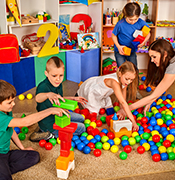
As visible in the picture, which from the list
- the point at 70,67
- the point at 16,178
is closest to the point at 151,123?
the point at 16,178

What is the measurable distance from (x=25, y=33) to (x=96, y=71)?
115 centimetres

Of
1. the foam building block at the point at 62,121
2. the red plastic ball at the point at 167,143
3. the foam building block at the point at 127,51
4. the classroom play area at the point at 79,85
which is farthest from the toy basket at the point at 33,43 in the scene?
the red plastic ball at the point at 167,143

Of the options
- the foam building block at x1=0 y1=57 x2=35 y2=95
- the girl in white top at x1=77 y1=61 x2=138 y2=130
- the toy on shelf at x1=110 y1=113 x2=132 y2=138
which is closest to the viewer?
the toy on shelf at x1=110 y1=113 x2=132 y2=138

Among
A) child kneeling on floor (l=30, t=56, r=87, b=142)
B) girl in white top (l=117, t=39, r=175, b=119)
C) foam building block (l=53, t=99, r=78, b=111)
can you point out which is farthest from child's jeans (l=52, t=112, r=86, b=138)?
foam building block (l=53, t=99, r=78, b=111)

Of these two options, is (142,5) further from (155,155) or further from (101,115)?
(155,155)

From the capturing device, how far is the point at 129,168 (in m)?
1.84

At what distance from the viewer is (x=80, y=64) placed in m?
3.45

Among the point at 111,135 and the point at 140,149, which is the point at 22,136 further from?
the point at 140,149

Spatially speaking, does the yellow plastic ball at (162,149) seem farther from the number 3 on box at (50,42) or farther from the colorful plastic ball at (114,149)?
the number 3 on box at (50,42)

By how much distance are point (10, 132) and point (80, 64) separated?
190cm

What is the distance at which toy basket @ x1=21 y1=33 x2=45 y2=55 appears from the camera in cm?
321

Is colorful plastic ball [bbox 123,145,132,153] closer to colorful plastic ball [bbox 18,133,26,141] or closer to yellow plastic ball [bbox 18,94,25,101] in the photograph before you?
colorful plastic ball [bbox 18,133,26,141]

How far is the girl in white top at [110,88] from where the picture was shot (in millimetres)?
2287

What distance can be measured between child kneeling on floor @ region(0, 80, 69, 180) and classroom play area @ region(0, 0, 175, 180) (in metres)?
0.06
